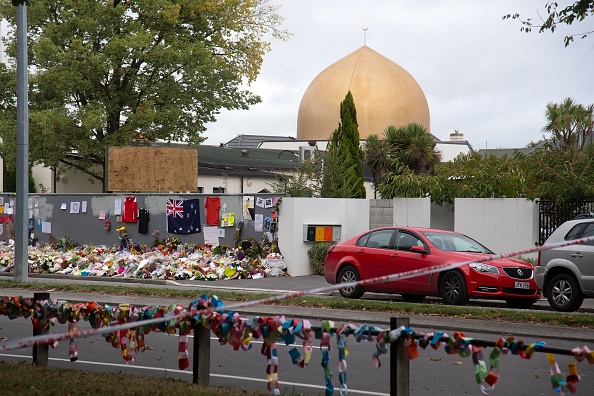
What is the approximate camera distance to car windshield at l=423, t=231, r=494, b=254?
17312 millimetres

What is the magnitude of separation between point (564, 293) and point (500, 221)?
27.4 feet

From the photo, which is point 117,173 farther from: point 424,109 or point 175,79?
point 424,109

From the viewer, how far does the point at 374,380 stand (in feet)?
31.3

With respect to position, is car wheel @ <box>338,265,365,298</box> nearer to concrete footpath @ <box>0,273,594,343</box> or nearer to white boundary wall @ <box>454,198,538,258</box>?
concrete footpath @ <box>0,273,594,343</box>

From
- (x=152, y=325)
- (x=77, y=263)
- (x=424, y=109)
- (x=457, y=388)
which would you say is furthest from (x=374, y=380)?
(x=424, y=109)

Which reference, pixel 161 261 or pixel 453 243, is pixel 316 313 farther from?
pixel 161 261


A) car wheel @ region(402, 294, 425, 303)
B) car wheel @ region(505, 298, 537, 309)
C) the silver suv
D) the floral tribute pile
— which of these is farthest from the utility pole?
the silver suv

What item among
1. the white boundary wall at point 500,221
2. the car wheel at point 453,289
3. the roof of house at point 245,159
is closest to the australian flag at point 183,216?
the white boundary wall at point 500,221

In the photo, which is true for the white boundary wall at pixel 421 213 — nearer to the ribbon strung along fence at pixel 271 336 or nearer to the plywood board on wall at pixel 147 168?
the plywood board on wall at pixel 147 168

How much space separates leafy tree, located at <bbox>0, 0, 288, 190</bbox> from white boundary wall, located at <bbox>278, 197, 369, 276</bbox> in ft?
47.3

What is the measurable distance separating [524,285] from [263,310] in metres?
4.76

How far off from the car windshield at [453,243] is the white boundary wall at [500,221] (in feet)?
19.1

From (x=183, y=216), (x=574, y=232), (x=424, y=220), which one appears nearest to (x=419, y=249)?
(x=574, y=232)

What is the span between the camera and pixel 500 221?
2380cm
